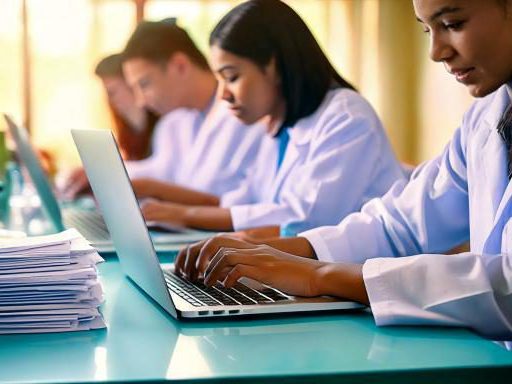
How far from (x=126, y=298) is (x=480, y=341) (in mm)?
550

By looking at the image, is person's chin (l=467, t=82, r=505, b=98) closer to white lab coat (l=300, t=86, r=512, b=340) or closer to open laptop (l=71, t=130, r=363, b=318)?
white lab coat (l=300, t=86, r=512, b=340)

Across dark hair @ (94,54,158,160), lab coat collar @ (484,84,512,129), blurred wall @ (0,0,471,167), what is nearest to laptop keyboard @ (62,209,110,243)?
lab coat collar @ (484,84,512,129)

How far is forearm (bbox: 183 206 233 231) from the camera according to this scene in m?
2.38

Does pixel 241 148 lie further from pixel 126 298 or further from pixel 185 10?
pixel 185 10

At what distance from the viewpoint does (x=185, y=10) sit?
627cm

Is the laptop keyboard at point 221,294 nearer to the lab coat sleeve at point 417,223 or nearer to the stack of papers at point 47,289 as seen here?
the stack of papers at point 47,289

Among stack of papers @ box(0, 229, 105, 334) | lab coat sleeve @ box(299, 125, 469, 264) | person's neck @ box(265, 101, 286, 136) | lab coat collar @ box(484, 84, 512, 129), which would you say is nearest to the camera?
stack of papers @ box(0, 229, 105, 334)

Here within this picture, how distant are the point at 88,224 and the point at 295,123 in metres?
0.61

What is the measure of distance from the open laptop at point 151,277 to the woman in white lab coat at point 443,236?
0.11ft

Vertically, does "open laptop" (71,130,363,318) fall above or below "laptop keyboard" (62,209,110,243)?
above

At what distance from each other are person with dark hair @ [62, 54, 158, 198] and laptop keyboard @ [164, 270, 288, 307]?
2963 mm

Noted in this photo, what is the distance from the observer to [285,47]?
7.63 feet

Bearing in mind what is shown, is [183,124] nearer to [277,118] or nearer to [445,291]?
[277,118]

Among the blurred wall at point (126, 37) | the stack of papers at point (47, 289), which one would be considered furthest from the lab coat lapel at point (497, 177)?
the blurred wall at point (126, 37)
